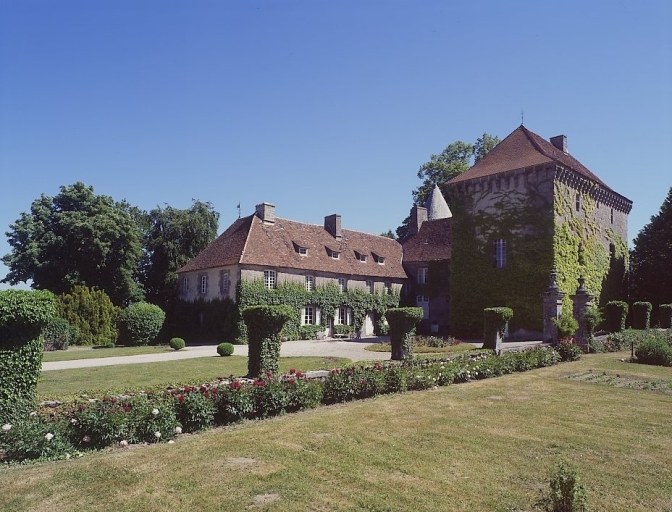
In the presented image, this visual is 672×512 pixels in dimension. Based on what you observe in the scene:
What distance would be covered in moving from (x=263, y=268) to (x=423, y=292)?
1410cm

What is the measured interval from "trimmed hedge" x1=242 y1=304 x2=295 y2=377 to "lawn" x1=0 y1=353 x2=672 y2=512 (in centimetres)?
305

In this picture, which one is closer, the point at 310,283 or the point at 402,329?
the point at 402,329

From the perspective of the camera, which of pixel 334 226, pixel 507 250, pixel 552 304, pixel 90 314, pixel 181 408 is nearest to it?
pixel 181 408

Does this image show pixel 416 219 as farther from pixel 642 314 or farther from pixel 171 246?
pixel 171 246

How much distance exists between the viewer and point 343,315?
3606 centimetres

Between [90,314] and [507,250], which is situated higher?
[507,250]

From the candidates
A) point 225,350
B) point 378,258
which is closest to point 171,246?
point 378,258

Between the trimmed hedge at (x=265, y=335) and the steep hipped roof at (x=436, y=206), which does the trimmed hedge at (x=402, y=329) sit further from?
the steep hipped roof at (x=436, y=206)

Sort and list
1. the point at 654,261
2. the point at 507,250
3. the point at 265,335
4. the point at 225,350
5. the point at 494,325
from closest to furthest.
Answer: the point at 265,335 → the point at 494,325 → the point at 225,350 → the point at 507,250 → the point at 654,261

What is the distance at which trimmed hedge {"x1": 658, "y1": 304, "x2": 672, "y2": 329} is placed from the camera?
31062 millimetres

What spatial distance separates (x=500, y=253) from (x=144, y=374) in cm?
2142

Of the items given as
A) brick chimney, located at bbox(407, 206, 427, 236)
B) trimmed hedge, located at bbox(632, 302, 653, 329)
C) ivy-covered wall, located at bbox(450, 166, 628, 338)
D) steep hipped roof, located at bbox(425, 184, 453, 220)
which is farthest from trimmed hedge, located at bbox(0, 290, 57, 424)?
steep hipped roof, located at bbox(425, 184, 453, 220)

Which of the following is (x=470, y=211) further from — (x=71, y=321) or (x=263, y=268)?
(x=71, y=321)

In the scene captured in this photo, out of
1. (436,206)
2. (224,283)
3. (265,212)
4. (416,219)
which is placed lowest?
(224,283)
